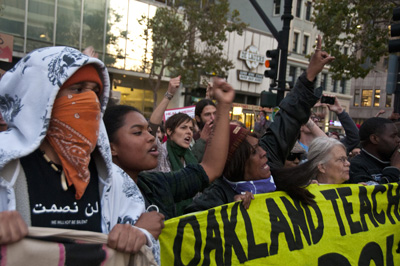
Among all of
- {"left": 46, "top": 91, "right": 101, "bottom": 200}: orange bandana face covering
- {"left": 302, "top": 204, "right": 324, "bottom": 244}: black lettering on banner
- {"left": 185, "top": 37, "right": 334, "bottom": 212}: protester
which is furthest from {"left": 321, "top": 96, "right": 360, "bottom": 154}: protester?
{"left": 46, "top": 91, "right": 101, "bottom": 200}: orange bandana face covering

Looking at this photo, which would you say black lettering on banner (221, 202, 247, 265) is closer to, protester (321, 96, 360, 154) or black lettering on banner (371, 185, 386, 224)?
black lettering on banner (371, 185, 386, 224)

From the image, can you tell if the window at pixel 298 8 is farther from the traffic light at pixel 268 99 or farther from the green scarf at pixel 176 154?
the green scarf at pixel 176 154

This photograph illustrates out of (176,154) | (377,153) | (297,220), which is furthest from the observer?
(377,153)

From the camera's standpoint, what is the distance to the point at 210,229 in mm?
2807

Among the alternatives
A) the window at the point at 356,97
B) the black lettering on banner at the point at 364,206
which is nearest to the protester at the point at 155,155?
the black lettering on banner at the point at 364,206

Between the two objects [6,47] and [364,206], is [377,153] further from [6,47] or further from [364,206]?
[6,47]

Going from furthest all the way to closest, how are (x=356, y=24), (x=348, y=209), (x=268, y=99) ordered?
(x=356, y=24), (x=268, y=99), (x=348, y=209)

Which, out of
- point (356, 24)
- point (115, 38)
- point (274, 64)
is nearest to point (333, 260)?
point (274, 64)

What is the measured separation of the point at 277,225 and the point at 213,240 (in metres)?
0.56

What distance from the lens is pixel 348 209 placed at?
363 cm

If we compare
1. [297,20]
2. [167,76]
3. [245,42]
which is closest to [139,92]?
[167,76]

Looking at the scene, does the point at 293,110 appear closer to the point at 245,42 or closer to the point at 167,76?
the point at 167,76

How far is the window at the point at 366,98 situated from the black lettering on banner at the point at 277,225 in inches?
2013

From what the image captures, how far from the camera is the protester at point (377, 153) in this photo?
440 cm
